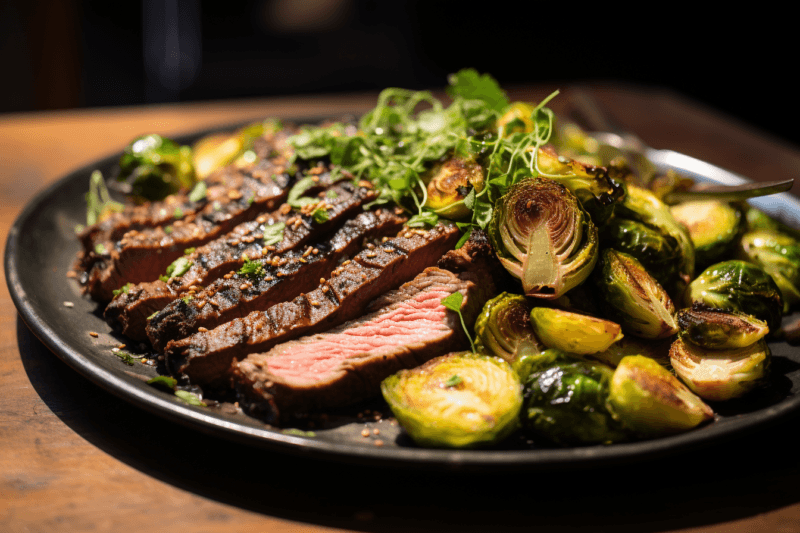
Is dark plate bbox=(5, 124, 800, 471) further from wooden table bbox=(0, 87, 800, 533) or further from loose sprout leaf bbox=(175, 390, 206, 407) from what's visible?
wooden table bbox=(0, 87, 800, 533)

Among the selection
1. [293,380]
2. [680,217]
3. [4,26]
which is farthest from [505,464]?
[4,26]

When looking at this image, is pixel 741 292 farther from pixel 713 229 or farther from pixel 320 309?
pixel 320 309

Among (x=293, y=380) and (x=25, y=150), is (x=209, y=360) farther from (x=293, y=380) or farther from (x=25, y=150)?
(x=25, y=150)

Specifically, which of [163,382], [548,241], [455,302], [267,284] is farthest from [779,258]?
[163,382]

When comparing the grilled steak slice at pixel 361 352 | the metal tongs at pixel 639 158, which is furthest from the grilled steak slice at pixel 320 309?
the metal tongs at pixel 639 158

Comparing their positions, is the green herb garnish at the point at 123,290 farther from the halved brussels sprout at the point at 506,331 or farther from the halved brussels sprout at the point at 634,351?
the halved brussels sprout at the point at 634,351
